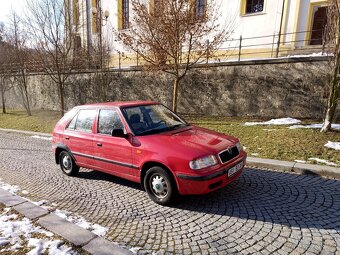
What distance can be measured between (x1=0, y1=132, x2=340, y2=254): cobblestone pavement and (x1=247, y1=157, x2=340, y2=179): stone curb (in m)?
0.21

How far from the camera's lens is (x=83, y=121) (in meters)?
5.38

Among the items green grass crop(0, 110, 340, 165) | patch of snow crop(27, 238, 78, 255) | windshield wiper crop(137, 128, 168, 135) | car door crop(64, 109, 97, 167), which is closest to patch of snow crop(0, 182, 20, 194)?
car door crop(64, 109, 97, 167)

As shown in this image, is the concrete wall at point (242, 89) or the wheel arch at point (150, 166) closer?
the wheel arch at point (150, 166)

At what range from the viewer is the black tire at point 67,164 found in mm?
5703

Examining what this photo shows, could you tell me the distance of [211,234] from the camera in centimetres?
323

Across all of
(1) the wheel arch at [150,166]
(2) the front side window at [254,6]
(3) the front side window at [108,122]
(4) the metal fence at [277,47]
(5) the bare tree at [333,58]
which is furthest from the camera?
(2) the front side window at [254,6]

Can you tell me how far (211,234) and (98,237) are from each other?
1.45 meters

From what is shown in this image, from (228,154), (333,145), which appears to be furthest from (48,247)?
(333,145)

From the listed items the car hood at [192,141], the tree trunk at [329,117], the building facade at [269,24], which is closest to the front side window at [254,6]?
the building facade at [269,24]

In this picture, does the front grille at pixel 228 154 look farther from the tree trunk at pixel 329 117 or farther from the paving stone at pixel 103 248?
the tree trunk at pixel 329 117

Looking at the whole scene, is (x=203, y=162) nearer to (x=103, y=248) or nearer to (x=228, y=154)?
(x=228, y=154)

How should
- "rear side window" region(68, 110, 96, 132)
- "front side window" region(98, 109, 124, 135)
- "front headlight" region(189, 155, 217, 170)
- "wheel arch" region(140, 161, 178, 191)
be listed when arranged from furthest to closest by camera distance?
1. "rear side window" region(68, 110, 96, 132)
2. "front side window" region(98, 109, 124, 135)
3. "wheel arch" region(140, 161, 178, 191)
4. "front headlight" region(189, 155, 217, 170)

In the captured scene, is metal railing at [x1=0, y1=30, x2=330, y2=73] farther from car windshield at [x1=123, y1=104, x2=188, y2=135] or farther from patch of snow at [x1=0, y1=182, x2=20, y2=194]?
patch of snow at [x1=0, y1=182, x2=20, y2=194]

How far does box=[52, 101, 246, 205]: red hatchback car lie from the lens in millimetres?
3740
